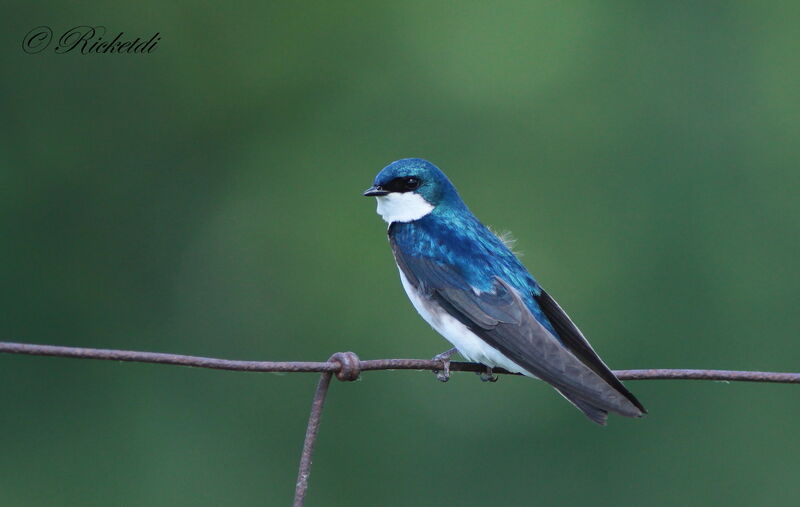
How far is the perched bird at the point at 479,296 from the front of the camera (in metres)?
2.54

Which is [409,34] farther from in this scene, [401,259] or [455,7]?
[401,259]

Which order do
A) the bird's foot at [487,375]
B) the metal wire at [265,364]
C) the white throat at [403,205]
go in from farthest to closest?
the white throat at [403,205] < the bird's foot at [487,375] < the metal wire at [265,364]

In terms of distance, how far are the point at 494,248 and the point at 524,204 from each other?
3.46 m

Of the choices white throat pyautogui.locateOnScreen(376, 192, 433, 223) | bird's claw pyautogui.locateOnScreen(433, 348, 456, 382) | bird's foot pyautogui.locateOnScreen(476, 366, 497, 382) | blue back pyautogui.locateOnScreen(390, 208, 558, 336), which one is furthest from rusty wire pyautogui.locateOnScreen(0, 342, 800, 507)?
white throat pyautogui.locateOnScreen(376, 192, 433, 223)

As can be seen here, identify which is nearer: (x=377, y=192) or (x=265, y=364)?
(x=265, y=364)

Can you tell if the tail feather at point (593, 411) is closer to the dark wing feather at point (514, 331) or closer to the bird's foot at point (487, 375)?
the dark wing feather at point (514, 331)

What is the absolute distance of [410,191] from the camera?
129 inches

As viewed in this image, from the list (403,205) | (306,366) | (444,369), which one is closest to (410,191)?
(403,205)

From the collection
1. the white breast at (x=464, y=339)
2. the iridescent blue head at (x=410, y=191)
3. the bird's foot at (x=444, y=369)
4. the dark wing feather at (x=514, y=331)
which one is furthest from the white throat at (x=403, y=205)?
the bird's foot at (x=444, y=369)

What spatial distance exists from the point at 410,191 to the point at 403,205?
0.15ft

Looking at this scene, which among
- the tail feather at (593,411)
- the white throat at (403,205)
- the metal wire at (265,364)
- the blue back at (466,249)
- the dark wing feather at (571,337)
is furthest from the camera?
the white throat at (403,205)

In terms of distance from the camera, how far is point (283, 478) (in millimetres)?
5629

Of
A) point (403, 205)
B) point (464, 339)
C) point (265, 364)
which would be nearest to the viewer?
point (265, 364)

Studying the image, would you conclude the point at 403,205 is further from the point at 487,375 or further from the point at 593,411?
the point at 593,411
